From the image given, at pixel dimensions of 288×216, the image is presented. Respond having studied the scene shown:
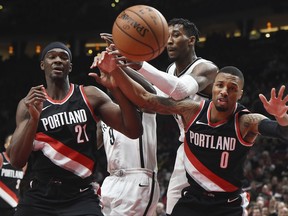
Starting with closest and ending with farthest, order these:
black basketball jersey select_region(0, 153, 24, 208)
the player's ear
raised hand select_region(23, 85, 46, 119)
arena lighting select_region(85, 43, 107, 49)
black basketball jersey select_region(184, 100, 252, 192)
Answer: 1. raised hand select_region(23, 85, 46, 119)
2. black basketball jersey select_region(184, 100, 252, 192)
3. the player's ear
4. black basketball jersey select_region(0, 153, 24, 208)
5. arena lighting select_region(85, 43, 107, 49)

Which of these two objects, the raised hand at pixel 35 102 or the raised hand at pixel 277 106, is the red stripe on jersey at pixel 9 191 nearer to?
the raised hand at pixel 35 102

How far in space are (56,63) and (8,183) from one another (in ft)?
13.3

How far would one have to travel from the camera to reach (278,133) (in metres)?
4.50

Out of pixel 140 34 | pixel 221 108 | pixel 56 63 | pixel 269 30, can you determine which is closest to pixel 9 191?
pixel 56 63

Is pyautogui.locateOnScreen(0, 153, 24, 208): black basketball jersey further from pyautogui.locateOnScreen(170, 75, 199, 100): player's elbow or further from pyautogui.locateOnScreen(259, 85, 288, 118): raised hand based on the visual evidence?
pyautogui.locateOnScreen(259, 85, 288, 118): raised hand

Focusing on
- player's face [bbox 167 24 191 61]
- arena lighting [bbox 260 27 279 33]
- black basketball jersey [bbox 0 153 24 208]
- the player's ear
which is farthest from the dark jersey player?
arena lighting [bbox 260 27 279 33]

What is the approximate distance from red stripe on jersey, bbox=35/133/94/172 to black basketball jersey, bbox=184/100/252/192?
0.88 m

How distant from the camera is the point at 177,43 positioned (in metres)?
5.82

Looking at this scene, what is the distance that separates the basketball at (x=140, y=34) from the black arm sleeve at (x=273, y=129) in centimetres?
98

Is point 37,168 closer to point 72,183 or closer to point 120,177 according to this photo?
point 72,183

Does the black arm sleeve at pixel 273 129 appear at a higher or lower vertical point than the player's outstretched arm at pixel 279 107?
lower

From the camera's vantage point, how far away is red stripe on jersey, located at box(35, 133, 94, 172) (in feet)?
14.8

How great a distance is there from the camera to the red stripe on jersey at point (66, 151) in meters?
4.52

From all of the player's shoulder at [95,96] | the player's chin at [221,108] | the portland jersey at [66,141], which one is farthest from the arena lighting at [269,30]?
the portland jersey at [66,141]
